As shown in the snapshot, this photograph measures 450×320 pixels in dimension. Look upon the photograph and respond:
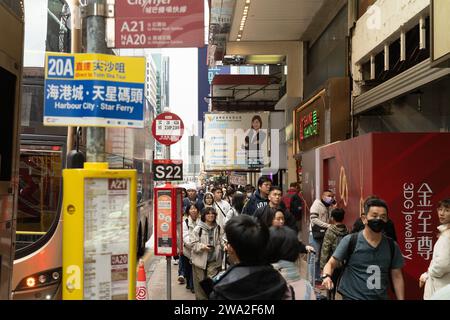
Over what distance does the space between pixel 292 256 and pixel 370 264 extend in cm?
202

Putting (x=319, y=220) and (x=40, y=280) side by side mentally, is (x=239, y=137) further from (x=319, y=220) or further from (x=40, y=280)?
(x=40, y=280)

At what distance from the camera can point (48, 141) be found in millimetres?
8203

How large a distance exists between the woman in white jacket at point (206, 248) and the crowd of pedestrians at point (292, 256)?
0.02 m

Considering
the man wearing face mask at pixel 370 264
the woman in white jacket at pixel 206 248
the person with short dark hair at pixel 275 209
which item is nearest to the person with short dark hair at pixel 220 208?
the woman in white jacket at pixel 206 248

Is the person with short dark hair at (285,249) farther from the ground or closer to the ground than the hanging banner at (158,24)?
closer to the ground

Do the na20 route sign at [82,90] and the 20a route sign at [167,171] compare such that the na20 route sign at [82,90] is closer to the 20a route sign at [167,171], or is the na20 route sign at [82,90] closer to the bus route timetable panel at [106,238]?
the bus route timetable panel at [106,238]

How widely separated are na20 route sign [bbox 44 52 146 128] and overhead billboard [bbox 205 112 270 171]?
69.9 feet

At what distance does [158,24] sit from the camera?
5.11 metres

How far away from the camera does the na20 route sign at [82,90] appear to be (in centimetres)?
442

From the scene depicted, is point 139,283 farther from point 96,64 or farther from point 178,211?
point 96,64

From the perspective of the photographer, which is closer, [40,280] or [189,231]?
[40,280]

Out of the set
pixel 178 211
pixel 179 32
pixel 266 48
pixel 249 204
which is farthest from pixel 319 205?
pixel 266 48

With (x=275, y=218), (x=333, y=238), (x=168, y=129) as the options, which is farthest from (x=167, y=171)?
(x=333, y=238)

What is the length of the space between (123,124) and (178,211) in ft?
12.8
